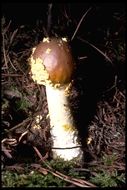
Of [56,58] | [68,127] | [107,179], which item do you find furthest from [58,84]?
[107,179]

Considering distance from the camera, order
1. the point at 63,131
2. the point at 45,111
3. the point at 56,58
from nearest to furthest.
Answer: the point at 56,58
the point at 63,131
the point at 45,111

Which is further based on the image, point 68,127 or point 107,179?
point 68,127

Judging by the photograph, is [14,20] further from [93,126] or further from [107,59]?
Answer: [93,126]

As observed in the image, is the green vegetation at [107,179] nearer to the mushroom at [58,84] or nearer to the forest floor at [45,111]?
the forest floor at [45,111]

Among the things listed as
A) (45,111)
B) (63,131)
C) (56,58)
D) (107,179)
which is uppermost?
(56,58)

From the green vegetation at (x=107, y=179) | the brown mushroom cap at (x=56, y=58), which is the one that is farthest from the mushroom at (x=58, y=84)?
the green vegetation at (x=107, y=179)

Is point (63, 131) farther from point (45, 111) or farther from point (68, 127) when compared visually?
point (45, 111)

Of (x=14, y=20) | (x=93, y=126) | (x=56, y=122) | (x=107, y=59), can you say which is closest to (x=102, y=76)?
(x=107, y=59)
